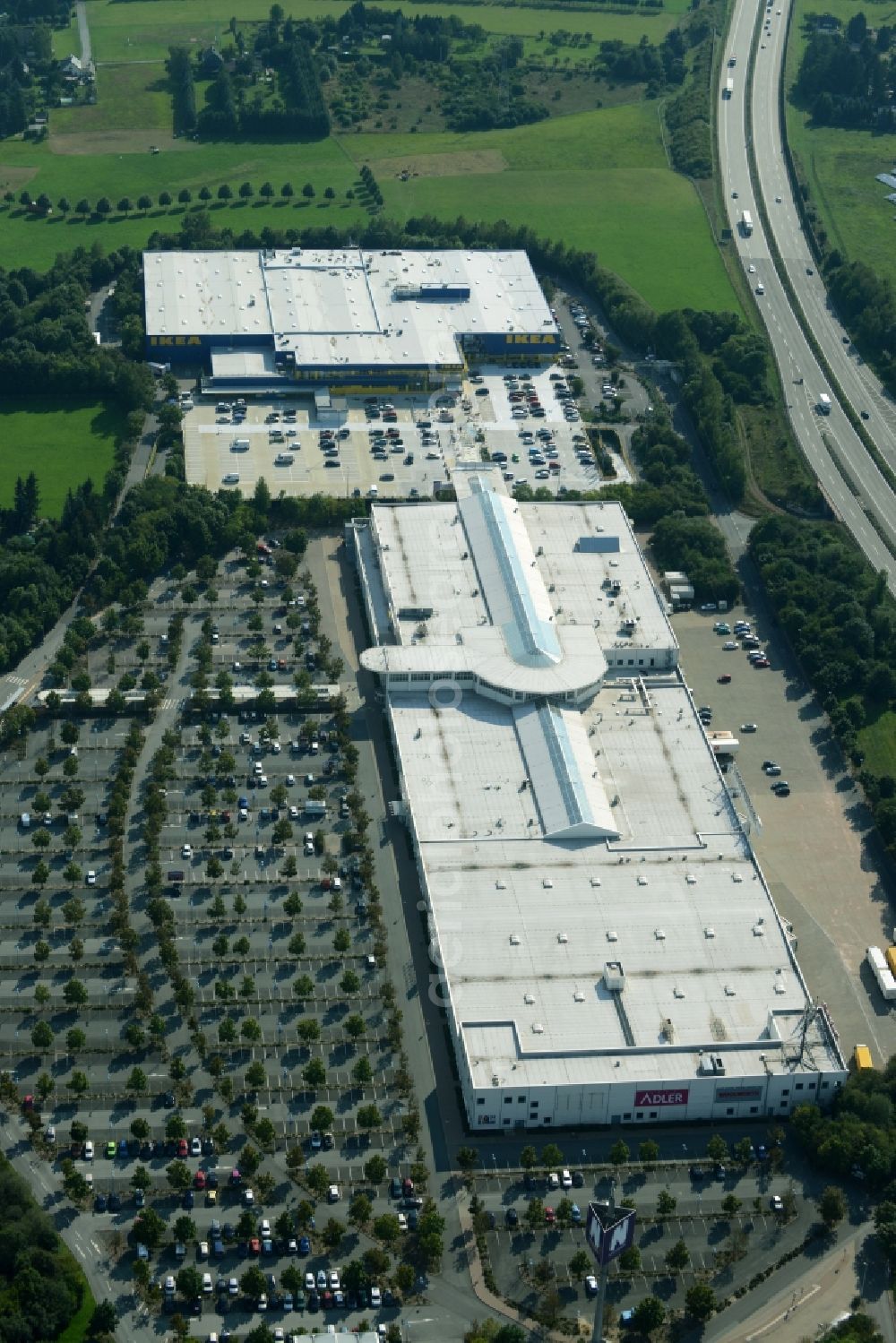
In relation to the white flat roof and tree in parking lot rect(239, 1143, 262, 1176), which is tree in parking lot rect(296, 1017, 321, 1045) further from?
tree in parking lot rect(239, 1143, 262, 1176)

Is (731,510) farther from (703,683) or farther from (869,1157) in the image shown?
(869,1157)

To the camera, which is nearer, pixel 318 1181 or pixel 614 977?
pixel 318 1181

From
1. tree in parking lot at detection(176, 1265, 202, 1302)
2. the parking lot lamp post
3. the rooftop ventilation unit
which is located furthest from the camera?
the rooftop ventilation unit

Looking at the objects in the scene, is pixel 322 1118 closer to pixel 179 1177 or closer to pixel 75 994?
pixel 179 1177

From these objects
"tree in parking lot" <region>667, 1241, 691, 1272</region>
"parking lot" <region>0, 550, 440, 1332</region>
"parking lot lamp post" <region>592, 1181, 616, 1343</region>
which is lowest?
"parking lot" <region>0, 550, 440, 1332</region>

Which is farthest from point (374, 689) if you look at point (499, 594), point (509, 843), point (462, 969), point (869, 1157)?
point (869, 1157)

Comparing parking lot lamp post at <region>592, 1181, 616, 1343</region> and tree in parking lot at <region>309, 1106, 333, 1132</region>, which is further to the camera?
tree in parking lot at <region>309, 1106, 333, 1132</region>

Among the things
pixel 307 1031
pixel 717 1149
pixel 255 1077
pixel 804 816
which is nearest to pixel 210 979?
pixel 307 1031

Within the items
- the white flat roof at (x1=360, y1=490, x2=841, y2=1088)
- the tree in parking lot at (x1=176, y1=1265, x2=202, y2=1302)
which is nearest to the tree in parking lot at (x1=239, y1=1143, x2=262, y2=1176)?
the tree in parking lot at (x1=176, y1=1265, x2=202, y2=1302)
